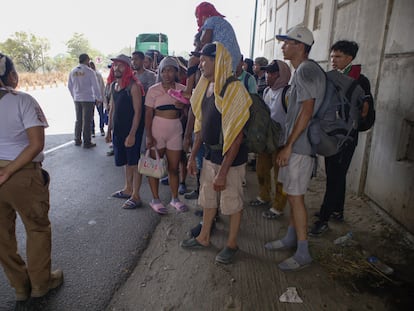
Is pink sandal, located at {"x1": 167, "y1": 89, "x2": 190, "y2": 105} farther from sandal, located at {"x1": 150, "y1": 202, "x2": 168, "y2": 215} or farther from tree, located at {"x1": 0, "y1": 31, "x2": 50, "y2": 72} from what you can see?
tree, located at {"x1": 0, "y1": 31, "x2": 50, "y2": 72}

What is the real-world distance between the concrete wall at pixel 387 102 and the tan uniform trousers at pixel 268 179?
119 cm

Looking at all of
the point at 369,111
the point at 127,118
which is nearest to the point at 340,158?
the point at 369,111

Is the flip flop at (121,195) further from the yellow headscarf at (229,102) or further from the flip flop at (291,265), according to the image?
the flip flop at (291,265)

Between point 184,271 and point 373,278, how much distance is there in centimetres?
165

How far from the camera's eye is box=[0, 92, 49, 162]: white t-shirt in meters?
1.97

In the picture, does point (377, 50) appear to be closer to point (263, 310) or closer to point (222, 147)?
point (222, 147)

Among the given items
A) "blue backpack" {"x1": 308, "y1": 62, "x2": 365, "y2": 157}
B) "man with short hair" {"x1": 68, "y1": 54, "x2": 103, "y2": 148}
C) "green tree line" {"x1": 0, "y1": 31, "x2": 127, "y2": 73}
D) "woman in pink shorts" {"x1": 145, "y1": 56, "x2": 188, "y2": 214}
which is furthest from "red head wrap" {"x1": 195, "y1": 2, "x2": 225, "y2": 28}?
"green tree line" {"x1": 0, "y1": 31, "x2": 127, "y2": 73}

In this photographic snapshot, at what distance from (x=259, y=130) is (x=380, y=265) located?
169 cm

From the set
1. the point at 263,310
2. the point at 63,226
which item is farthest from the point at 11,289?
the point at 263,310

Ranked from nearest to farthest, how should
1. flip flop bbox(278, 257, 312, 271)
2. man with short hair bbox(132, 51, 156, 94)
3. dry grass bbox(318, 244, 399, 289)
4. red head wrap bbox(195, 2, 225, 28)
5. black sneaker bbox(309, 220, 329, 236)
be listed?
dry grass bbox(318, 244, 399, 289), flip flop bbox(278, 257, 312, 271), black sneaker bbox(309, 220, 329, 236), red head wrap bbox(195, 2, 225, 28), man with short hair bbox(132, 51, 156, 94)

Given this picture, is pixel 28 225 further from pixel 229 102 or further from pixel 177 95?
pixel 177 95

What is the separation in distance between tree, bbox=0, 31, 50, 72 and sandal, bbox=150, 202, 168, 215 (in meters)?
39.0

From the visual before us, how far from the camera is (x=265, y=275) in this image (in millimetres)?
2672

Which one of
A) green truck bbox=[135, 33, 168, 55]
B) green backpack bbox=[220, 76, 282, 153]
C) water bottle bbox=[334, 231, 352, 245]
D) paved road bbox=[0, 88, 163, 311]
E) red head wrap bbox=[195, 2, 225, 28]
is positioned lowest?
paved road bbox=[0, 88, 163, 311]
